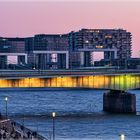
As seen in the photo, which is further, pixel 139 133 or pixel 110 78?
pixel 110 78

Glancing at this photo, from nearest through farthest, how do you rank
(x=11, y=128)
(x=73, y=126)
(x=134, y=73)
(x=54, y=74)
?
(x=11, y=128)
(x=73, y=126)
(x=54, y=74)
(x=134, y=73)

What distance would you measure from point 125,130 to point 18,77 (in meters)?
19.0

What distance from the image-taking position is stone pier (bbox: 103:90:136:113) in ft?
318

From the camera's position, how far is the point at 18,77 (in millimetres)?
89000

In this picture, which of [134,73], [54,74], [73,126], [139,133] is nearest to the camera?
[139,133]

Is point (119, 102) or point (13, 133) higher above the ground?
point (119, 102)

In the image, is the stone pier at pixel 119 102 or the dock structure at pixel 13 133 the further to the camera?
the stone pier at pixel 119 102

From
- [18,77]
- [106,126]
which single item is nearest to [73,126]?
[106,126]

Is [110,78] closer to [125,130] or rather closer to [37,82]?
[37,82]

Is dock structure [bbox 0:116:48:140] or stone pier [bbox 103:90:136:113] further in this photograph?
stone pier [bbox 103:90:136:113]

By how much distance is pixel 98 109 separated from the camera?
4090 inches

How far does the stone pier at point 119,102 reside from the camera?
9706 cm

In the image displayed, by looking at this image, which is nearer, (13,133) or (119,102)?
(13,133)

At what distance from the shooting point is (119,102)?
97.9 m
